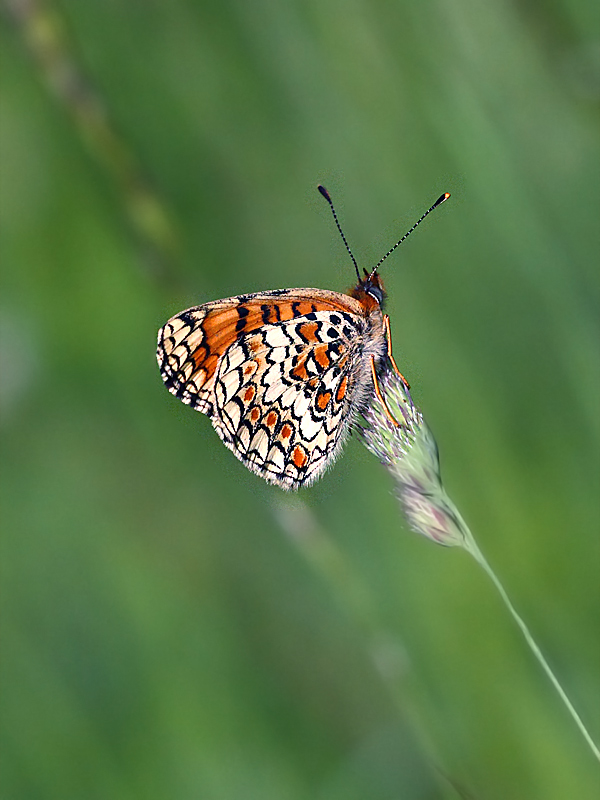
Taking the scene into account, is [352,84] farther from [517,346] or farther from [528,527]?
[528,527]

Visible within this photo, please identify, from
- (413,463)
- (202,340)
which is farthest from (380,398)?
(202,340)

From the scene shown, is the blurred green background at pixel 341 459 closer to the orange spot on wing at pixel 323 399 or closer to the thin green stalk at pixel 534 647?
the orange spot on wing at pixel 323 399

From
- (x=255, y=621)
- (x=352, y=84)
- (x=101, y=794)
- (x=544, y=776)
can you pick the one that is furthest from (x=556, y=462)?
(x=101, y=794)

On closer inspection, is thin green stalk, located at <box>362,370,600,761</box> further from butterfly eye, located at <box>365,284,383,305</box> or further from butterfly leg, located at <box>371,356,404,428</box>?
butterfly eye, located at <box>365,284,383,305</box>

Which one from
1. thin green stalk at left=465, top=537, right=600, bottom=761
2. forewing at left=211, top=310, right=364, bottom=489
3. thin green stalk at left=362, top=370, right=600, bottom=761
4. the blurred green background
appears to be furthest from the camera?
the blurred green background

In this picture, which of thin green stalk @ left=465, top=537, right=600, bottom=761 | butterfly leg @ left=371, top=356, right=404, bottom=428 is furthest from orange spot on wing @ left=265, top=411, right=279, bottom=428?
thin green stalk @ left=465, top=537, right=600, bottom=761

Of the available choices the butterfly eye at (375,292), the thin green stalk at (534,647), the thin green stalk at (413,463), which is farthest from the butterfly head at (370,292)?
the thin green stalk at (534,647)

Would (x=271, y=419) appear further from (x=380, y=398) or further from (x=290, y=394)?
(x=380, y=398)
